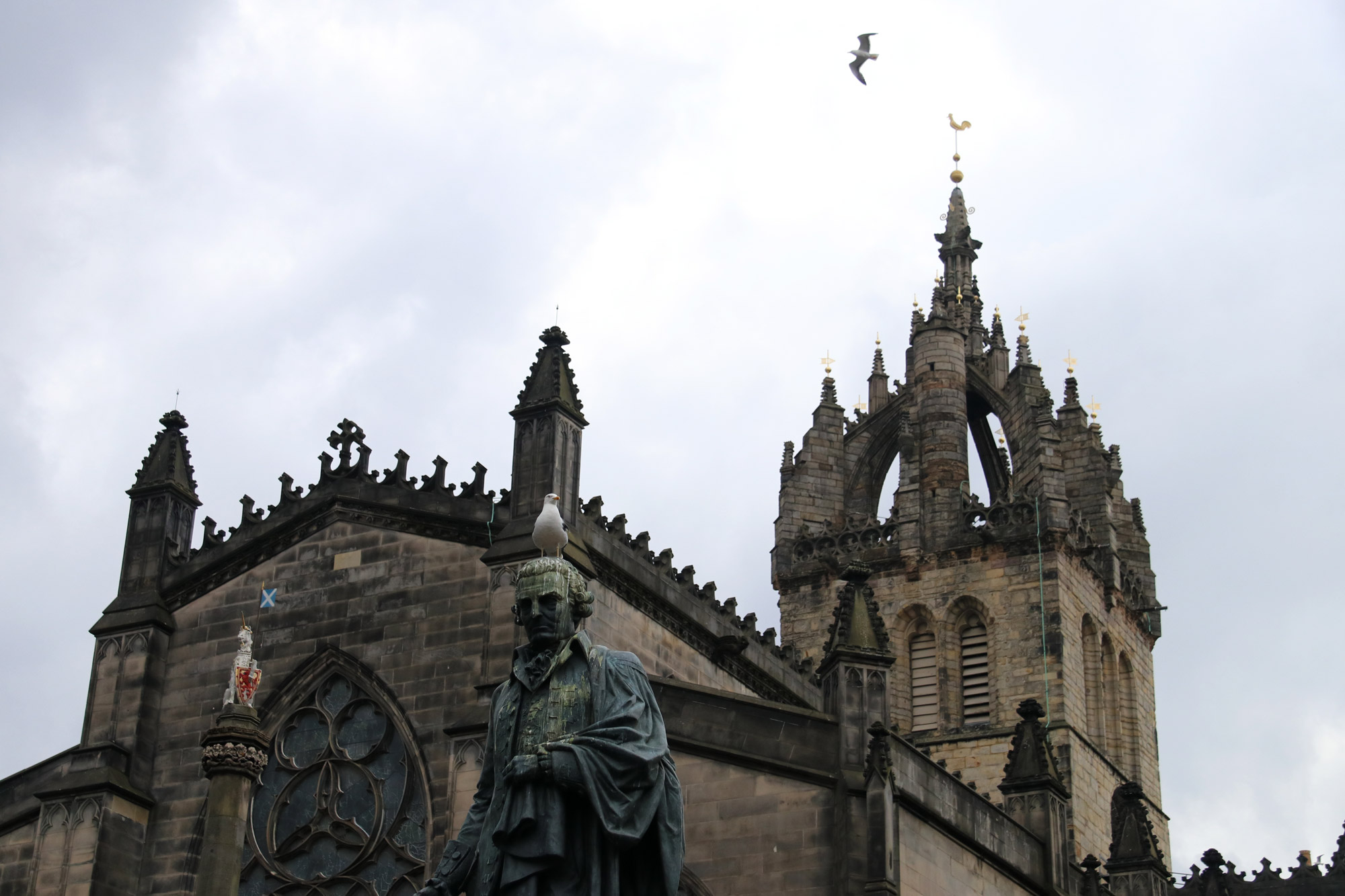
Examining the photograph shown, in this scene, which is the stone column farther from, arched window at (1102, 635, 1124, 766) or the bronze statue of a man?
arched window at (1102, 635, 1124, 766)

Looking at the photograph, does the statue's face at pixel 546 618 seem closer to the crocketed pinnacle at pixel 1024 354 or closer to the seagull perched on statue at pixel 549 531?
the seagull perched on statue at pixel 549 531

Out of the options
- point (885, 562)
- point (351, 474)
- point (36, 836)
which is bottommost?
point (36, 836)

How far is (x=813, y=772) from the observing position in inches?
954

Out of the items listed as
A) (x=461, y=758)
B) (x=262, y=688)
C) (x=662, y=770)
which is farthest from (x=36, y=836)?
(x=662, y=770)

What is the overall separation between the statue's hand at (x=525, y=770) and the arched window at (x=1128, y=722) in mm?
41402

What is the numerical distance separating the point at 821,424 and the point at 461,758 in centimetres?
2645

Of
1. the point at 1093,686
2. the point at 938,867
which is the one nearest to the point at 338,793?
the point at 938,867

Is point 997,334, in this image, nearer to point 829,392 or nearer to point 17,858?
point 829,392

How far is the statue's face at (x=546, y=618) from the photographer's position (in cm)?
833

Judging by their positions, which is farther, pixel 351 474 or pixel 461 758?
pixel 351 474

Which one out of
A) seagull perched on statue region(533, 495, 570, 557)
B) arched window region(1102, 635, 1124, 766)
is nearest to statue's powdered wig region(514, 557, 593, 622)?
seagull perched on statue region(533, 495, 570, 557)

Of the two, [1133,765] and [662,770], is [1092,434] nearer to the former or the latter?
[1133,765]

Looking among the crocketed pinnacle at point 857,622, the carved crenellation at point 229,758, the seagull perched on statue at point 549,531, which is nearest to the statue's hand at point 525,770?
the seagull perched on statue at point 549,531

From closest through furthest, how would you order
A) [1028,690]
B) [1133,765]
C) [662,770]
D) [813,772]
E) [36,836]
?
[662,770] < [813,772] < [36,836] < [1028,690] < [1133,765]
